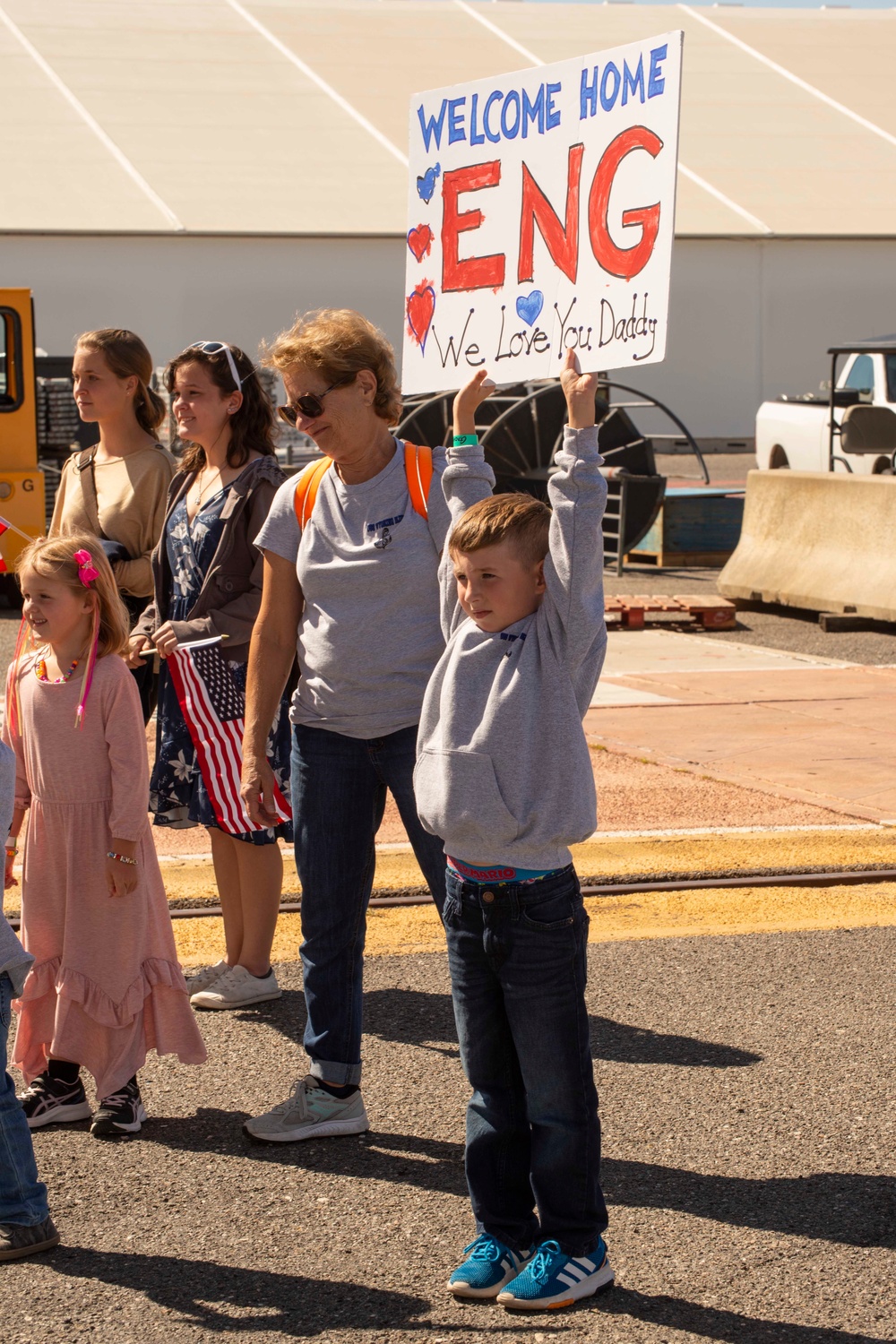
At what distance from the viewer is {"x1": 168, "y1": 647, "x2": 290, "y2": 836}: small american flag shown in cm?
479

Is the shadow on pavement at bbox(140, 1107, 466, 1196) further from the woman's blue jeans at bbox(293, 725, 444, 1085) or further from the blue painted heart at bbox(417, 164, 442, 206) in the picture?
the blue painted heart at bbox(417, 164, 442, 206)

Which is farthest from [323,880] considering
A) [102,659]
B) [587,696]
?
[587,696]

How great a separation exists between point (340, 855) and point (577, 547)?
3.87 feet

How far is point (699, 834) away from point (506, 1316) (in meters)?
3.78

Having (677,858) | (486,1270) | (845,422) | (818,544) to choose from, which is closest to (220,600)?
(486,1270)

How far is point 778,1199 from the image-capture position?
12.4 feet

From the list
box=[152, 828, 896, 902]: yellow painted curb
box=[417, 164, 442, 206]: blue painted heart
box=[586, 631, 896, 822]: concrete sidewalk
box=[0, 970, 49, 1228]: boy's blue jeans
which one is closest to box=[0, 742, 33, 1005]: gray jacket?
box=[0, 970, 49, 1228]: boy's blue jeans

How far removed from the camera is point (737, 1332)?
3215mm

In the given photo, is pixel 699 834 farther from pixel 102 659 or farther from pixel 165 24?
pixel 165 24

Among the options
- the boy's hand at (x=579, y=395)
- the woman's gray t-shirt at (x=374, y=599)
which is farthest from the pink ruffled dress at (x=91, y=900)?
the boy's hand at (x=579, y=395)

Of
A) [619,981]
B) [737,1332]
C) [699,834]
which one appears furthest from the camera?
[699,834]

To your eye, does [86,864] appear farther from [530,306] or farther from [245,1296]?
[530,306]

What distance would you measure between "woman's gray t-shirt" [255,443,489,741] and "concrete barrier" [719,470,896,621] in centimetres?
928

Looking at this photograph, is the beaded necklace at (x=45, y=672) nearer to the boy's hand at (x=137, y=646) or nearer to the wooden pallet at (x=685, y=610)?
the boy's hand at (x=137, y=646)
